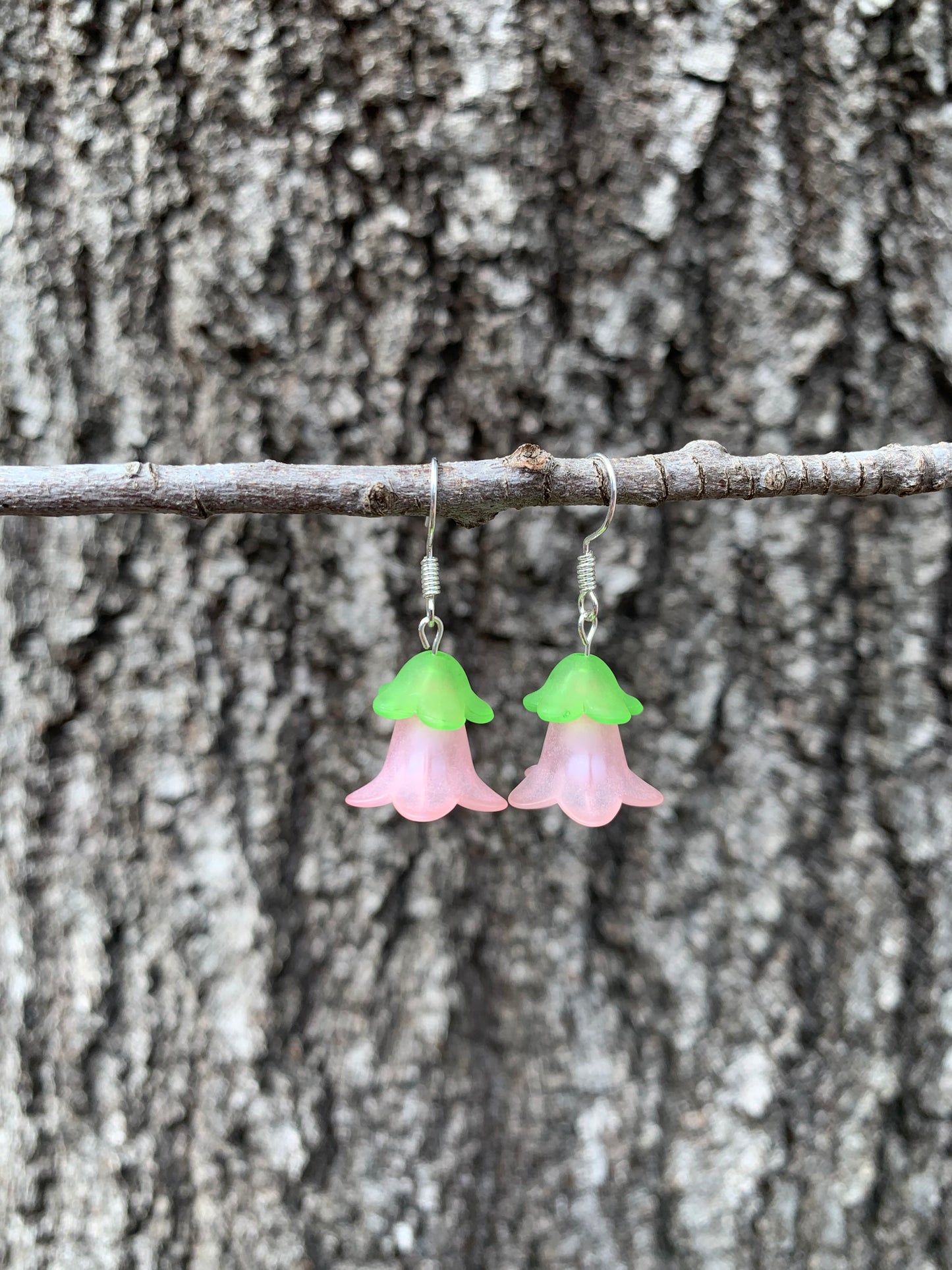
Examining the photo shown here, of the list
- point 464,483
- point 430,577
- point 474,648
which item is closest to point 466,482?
point 464,483

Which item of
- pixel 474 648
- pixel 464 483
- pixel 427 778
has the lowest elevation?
pixel 427 778

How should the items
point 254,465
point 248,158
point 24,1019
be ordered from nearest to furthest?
point 254,465 → point 248,158 → point 24,1019

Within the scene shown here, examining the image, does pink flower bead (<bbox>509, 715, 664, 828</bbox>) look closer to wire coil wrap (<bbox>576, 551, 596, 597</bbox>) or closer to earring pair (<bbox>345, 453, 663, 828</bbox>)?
earring pair (<bbox>345, 453, 663, 828</bbox>)

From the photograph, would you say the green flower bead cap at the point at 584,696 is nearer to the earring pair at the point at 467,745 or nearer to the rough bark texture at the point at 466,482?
the earring pair at the point at 467,745

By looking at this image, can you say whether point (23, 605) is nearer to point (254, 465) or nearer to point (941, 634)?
point (254, 465)

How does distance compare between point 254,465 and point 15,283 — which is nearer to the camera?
point 254,465

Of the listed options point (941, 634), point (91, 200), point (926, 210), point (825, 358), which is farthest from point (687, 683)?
point (91, 200)

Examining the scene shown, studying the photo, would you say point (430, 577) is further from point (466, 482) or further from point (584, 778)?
point (584, 778)
